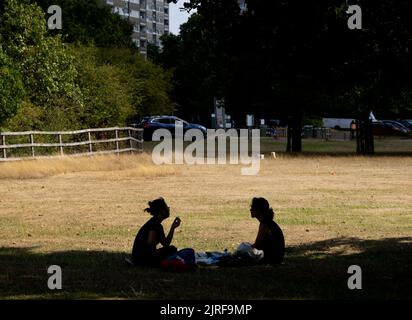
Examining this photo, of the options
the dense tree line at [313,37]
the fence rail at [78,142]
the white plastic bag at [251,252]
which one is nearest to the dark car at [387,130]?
the fence rail at [78,142]

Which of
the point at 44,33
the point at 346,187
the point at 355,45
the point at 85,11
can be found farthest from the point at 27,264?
the point at 85,11

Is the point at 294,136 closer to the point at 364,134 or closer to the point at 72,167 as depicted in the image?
the point at 364,134

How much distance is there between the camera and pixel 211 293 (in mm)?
9414

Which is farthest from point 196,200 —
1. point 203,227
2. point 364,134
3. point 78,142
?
point 364,134

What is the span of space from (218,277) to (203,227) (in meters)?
5.57

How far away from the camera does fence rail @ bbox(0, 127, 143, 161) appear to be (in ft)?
112

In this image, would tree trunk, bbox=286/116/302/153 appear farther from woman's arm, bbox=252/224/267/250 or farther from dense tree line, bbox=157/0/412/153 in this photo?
woman's arm, bbox=252/224/267/250

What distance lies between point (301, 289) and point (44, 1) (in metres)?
65.2

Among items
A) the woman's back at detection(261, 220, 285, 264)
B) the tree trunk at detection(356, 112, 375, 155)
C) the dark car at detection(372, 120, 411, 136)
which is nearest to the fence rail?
the tree trunk at detection(356, 112, 375, 155)

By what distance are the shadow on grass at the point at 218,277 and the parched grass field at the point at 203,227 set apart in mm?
14

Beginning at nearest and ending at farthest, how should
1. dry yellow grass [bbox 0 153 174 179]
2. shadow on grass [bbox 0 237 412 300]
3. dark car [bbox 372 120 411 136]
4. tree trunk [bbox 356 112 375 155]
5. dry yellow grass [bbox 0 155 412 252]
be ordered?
shadow on grass [bbox 0 237 412 300]
dry yellow grass [bbox 0 155 412 252]
dry yellow grass [bbox 0 153 174 179]
tree trunk [bbox 356 112 375 155]
dark car [bbox 372 120 411 136]

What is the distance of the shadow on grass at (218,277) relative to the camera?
30.8 feet

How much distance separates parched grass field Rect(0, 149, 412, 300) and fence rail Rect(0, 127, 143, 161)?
7.05 feet

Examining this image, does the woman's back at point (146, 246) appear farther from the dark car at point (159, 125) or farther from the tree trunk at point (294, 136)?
the dark car at point (159, 125)
